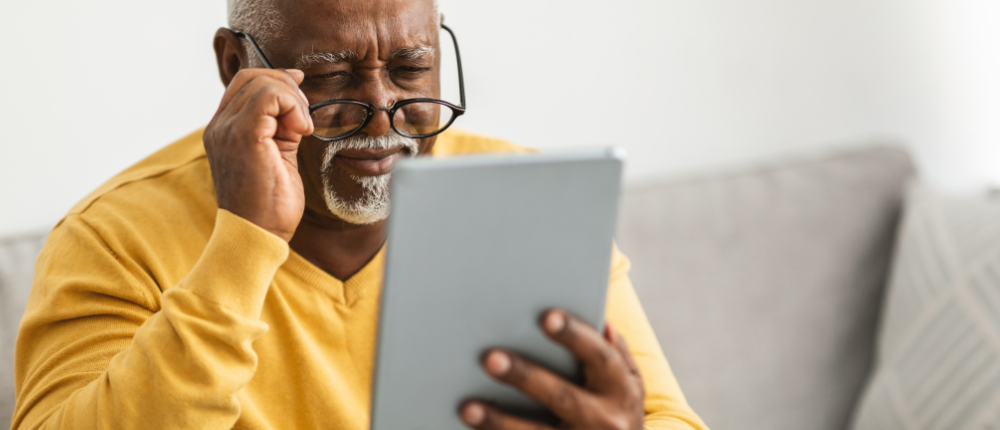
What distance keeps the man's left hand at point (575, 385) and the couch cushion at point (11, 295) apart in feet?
2.79

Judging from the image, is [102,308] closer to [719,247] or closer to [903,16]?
[719,247]

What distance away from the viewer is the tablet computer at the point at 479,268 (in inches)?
23.6

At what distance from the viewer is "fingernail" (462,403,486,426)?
676mm

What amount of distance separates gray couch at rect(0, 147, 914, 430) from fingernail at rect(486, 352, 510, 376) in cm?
92

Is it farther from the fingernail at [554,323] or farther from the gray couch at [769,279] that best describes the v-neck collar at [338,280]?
the gray couch at [769,279]

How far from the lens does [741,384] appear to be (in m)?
1.57

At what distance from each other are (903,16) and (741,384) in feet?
3.58

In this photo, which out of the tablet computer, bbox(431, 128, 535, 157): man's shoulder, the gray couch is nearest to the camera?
the tablet computer

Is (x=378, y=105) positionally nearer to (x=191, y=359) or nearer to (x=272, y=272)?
(x=272, y=272)

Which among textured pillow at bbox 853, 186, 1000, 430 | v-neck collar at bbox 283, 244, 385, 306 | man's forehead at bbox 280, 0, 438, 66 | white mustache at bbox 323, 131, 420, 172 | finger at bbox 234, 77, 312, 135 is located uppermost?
man's forehead at bbox 280, 0, 438, 66

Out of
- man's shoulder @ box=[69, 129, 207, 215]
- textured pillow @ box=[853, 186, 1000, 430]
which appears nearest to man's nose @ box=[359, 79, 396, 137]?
man's shoulder @ box=[69, 129, 207, 215]

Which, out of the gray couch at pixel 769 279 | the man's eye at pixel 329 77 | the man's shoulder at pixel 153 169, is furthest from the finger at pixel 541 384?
the gray couch at pixel 769 279

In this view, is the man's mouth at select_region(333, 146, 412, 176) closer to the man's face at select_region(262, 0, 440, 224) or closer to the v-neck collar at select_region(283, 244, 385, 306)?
the man's face at select_region(262, 0, 440, 224)

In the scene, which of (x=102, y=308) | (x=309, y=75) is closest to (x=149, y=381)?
(x=102, y=308)
